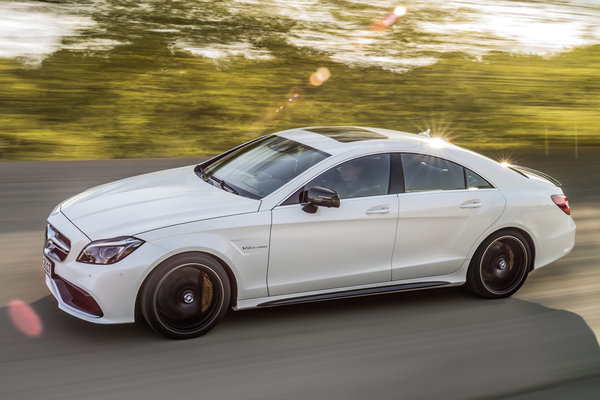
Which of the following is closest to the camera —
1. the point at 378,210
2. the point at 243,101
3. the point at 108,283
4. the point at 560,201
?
the point at 108,283

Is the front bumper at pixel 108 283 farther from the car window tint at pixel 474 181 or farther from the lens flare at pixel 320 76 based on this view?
the lens flare at pixel 320 76

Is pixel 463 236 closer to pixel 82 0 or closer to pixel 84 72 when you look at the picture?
pixel 84 72

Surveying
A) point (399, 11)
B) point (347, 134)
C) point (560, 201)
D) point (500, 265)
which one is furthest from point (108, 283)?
point (399, 11)

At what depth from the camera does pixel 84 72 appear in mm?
17984

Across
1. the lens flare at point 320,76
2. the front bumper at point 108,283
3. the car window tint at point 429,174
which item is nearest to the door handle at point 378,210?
the car window tint at point 429,174

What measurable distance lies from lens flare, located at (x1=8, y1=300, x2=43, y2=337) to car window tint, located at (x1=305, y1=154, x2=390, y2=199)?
227 centimetres

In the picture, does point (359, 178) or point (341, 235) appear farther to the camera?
point (359, 178)

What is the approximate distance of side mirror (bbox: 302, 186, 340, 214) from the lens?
5730 millimetres

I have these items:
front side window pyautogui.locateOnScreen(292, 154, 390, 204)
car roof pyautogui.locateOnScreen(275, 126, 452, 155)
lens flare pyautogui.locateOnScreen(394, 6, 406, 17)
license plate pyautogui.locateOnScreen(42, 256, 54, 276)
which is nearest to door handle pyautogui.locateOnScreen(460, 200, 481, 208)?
car roof pyautogui.locateOnScreen(275, 126, 452, 155)

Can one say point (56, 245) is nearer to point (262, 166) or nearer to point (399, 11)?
point (262, 166)

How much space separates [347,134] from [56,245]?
268 cm

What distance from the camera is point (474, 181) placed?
261 inches

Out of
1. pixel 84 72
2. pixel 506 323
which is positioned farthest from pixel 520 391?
pixel 84 72

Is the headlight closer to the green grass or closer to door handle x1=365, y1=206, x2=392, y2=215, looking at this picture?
door handle x1=365, y1=206, x2=392, y2=215
